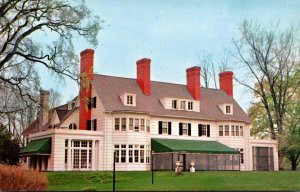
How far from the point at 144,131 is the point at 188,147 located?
408cm

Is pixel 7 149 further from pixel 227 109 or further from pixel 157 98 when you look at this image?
pixel 227 109

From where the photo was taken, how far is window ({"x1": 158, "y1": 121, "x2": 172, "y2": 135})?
44.7 m

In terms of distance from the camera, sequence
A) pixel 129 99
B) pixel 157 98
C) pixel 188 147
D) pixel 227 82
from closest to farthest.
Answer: pixel 188 147
pixel 129 99
pixel 157 98
pixel 227 82

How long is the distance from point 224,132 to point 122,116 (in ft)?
38.1

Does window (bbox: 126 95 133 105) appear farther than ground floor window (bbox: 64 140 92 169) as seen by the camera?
Yes

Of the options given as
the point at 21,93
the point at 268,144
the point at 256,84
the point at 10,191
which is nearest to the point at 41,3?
the point at 21,93

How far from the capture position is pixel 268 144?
5062cm

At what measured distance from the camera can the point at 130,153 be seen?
4184 centimetres

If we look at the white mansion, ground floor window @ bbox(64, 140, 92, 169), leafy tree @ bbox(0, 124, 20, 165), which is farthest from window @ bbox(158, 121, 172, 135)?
leafy tree @ bbox(0, 124, 20, 165)

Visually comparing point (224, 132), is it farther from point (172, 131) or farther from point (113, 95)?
point (113, 95)

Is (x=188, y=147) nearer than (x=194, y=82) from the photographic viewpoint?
Yes

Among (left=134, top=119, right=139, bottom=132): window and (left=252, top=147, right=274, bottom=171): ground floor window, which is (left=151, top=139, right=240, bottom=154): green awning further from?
(left=252, top=147, right=274, bottom=171): ground floor window

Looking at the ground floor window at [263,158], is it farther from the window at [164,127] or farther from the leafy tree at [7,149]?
the leafy tree at [7,149]

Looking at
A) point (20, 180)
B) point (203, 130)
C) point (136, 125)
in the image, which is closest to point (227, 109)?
point (203, 130)
